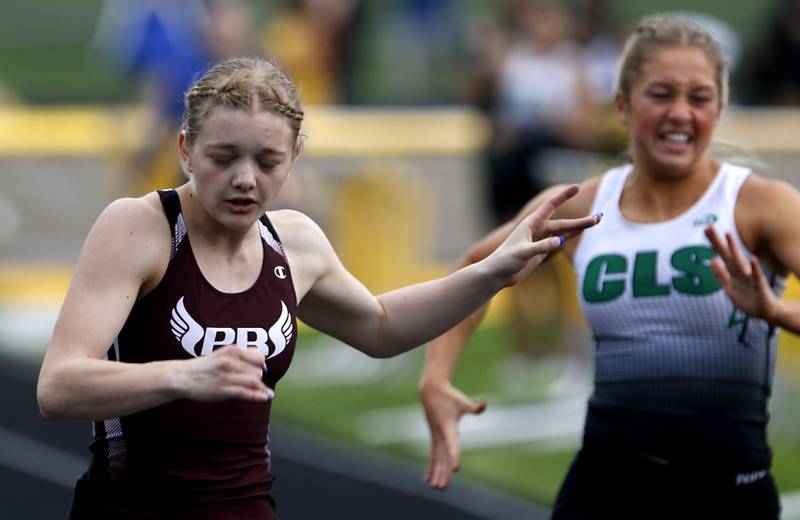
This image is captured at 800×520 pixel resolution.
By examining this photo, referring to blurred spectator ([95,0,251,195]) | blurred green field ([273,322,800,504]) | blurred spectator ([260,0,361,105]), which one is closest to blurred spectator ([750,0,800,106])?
blurred spectator ([260,0,361,105])

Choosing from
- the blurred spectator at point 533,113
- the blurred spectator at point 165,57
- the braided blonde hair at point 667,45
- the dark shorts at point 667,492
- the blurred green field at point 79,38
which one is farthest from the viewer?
the blurred green field at point 79,38

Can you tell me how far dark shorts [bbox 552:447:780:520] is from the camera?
4.27 m

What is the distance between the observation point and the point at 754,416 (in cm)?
436

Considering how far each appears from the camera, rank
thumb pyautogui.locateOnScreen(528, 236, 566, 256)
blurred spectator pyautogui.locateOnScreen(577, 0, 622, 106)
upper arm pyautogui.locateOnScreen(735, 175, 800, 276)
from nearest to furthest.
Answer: thumb pyautogui.locateOnScreen(528, 236, 566, 256)
upper arm pyautogui.locateOnScreen(735, 175, 800, 276)
blurred spectator pyautogui.locateOnScreen(577, 0, 622, 106)

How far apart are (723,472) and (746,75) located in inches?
493

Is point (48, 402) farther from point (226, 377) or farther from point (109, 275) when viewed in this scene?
point (226, 377)

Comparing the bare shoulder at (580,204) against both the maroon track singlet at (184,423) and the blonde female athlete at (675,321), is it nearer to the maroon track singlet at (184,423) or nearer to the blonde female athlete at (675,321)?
the blonde female athlete at (675,321)

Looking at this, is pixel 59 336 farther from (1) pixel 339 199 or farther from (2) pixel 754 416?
(1) pixel 339 199

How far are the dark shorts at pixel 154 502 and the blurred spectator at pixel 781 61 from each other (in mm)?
11679

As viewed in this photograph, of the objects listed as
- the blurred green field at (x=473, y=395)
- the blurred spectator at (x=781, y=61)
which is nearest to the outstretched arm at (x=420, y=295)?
the blurred green field at (x=473, y=395)

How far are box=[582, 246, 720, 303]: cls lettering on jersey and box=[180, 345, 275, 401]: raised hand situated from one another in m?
1.56

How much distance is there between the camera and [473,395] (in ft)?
32.9

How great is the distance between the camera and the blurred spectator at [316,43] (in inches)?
508

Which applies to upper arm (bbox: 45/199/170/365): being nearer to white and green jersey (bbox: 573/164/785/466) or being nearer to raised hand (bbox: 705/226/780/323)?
raised hand (bbox: 705/226/780/323)
